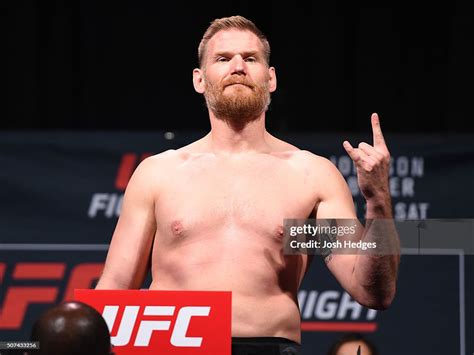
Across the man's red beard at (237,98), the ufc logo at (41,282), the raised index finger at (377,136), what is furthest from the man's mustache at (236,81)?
the ufc logo at (41,282)

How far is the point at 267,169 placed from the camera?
2.21m

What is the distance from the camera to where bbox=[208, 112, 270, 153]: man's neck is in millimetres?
2254

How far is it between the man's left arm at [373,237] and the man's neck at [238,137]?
248 mm

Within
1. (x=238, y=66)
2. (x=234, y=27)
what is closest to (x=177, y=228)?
(x=238, y=66)

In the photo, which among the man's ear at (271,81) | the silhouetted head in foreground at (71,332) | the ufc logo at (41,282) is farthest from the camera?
the ufc logo at (41,282)

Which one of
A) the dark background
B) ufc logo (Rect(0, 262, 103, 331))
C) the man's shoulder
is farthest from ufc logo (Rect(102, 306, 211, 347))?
the dark background

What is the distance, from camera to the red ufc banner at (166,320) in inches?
68.9

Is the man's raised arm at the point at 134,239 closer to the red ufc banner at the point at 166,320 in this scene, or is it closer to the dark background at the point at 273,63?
the red ufc banner at the point at 166,320

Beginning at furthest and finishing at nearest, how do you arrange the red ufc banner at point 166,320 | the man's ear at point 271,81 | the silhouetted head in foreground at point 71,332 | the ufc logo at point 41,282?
the ufc logo at point 41,282 → the man's ear at point 271,81 → the red ufc banner at point 166,320 → the silhouetted head in foreground at point 71,332

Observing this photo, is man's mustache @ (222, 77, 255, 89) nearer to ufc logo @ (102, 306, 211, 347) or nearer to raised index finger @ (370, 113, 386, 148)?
raised index finger @ (370, 113, 386, 148)

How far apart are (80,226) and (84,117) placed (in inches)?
21.3

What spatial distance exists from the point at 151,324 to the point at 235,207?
1.43ft

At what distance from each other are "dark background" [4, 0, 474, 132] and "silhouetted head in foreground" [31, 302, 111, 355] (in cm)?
216

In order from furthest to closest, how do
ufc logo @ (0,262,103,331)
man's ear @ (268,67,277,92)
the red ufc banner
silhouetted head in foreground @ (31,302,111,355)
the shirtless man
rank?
ufc logo @ (0,262,103,331) → man's ear @ (268,67,277,92) → the shirtless man → the red ufc banner → silhouetted head in foreground @ (31,302,111,355)
